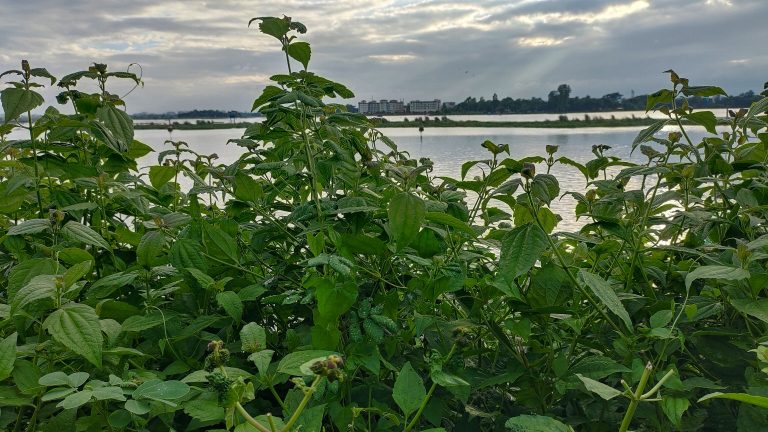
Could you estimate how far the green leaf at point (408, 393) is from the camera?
77 centimetres

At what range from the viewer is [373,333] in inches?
32.1

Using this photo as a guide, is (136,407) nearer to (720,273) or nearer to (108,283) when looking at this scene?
(108,283)

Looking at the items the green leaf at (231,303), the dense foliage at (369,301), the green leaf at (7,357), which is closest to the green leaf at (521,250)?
the dense foliage at (369,301)

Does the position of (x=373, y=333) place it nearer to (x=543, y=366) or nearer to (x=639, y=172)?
(x=543, y=366)

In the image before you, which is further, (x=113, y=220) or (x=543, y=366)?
(x=113, y=220)

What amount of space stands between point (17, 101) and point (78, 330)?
1.94ft

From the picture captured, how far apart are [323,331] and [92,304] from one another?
44cm

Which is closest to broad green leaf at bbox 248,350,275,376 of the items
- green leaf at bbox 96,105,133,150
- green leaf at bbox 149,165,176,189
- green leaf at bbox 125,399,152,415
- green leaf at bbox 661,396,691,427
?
green leaf at bbox 125,399,152,415

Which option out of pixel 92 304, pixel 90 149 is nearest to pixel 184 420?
pixel 92 304

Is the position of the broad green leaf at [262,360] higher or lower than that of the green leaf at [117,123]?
lower

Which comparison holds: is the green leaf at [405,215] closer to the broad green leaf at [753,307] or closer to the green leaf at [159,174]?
the broad green leaf at [753,307]

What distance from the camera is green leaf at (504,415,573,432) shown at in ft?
2.24

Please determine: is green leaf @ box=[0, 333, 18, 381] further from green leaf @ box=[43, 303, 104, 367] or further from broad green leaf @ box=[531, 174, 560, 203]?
broad green leaf @ box=[531, 174, 560, 203]

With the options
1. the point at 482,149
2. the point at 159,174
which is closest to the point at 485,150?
the point at 482,149
